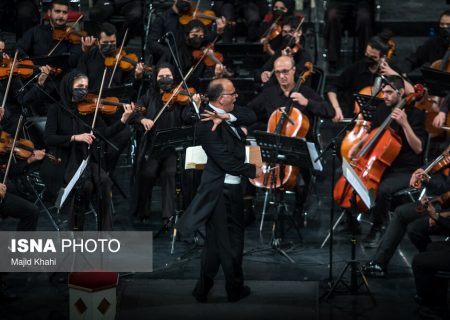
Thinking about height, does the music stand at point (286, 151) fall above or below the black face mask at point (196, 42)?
below

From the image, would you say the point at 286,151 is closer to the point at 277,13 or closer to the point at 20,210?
the point at 20,210

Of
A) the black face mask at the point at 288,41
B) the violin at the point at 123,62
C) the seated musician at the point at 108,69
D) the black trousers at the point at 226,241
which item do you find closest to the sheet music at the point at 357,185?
the black trousers at the point at 226,241

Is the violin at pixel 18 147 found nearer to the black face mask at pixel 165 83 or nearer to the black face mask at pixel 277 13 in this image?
the black face mask at pixel 165 83

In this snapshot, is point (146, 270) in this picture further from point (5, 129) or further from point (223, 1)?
point (223, 1)

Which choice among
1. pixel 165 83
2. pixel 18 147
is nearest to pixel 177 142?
pixel 165 83

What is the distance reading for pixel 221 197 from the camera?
7.97 metres

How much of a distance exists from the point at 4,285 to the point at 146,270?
125 cm

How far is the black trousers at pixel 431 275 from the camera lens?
7715 millimetres

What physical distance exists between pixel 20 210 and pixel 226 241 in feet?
6.17

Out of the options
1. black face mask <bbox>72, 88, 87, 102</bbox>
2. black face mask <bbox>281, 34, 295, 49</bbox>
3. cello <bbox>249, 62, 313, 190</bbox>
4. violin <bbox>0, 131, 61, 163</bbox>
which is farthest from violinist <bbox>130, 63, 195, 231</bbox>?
black face mask <bbox>281, 34, 295, 49</bbox>

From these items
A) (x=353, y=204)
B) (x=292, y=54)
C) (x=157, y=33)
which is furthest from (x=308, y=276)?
(x=157, y=33)

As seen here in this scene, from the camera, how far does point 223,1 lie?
1271 cm

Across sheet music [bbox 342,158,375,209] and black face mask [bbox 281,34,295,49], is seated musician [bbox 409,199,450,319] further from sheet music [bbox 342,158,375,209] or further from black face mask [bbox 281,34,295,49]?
black face mask [bbox 281,34,295,49]

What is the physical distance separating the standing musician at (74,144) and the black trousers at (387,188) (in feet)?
8.05
